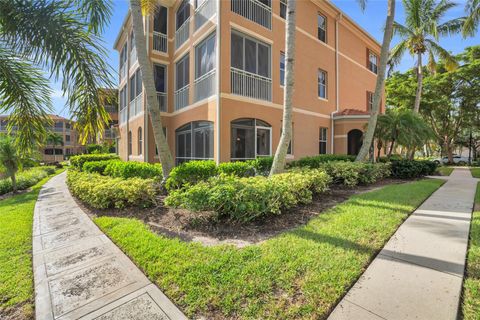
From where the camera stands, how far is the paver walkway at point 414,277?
2.52 metres

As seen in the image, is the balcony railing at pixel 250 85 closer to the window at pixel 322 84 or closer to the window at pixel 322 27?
the window at pixel 322 84

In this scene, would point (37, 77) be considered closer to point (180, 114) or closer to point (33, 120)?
point (33, 120)

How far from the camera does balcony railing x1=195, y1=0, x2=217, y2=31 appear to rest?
10.6m

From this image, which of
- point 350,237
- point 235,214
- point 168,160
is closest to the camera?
point 350,237

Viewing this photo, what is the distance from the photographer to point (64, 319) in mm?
2621

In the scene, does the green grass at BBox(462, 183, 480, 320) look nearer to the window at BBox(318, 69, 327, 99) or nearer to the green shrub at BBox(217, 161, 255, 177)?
the green shrub at BBox(217, 161, 255, 177)

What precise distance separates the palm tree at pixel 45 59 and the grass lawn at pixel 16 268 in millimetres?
1920

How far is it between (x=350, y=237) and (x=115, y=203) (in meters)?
6.04

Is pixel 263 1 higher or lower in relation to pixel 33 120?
higher

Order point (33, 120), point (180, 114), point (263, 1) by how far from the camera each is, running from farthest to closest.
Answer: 1. point (180, 114)
2. point (263, 1)
3. point (33, 120)

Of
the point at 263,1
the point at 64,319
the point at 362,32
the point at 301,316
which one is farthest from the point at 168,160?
the point at 362,32

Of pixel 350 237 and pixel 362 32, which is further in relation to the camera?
pixel 362 32

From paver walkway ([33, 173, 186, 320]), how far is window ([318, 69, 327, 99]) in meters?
14.5

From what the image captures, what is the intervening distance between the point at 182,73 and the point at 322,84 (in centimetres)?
900
